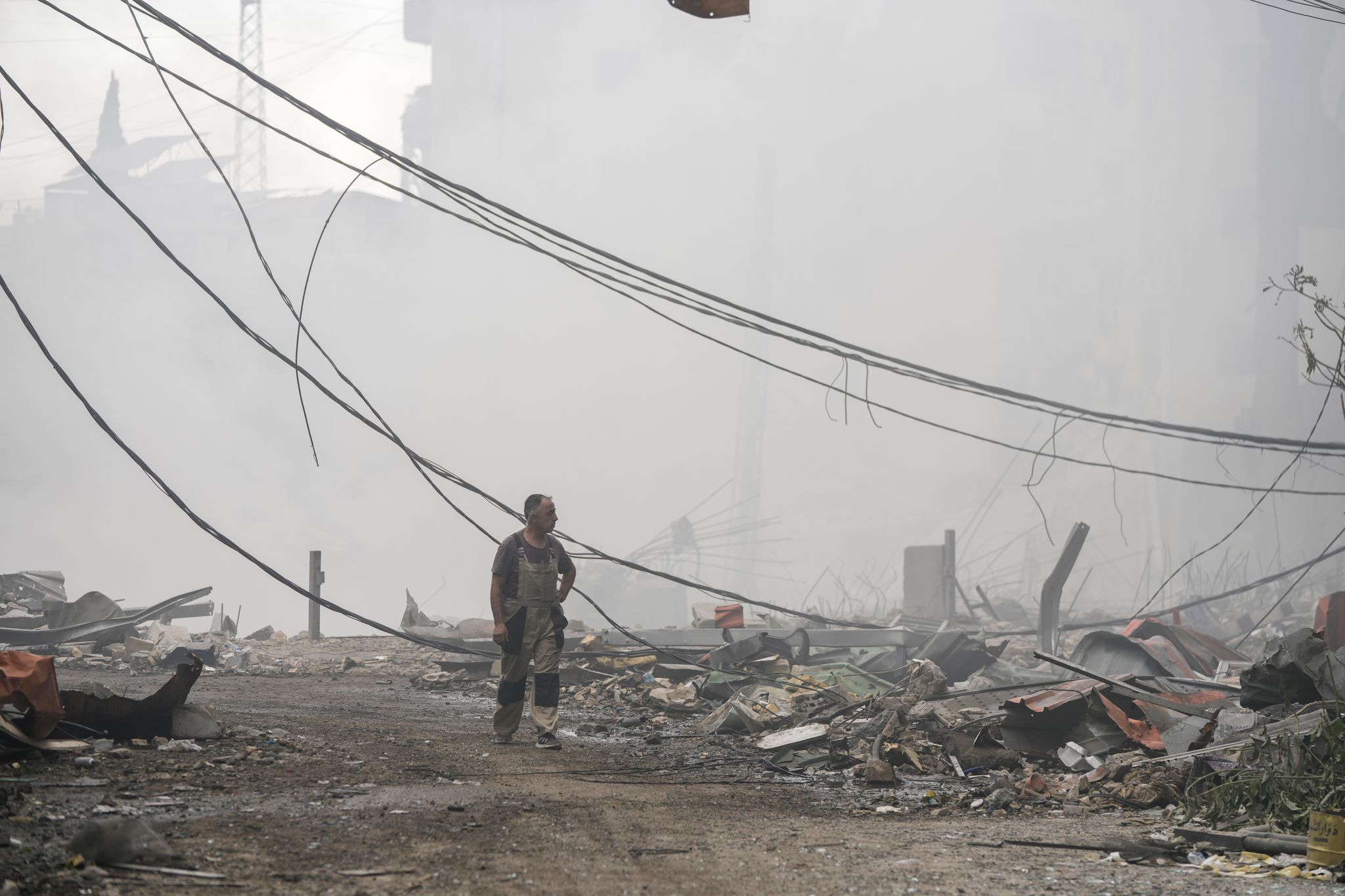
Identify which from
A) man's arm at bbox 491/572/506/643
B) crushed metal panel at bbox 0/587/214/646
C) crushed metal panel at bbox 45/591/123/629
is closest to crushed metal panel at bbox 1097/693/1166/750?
man's arm at bbox 491/572/506/643

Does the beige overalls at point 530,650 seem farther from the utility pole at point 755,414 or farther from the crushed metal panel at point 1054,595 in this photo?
the utility pole at point 755,414

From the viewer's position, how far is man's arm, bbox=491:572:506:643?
6.46 meters

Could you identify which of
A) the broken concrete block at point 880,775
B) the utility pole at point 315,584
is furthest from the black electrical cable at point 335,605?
the utility pole at point 315,584

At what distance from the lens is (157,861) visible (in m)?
3.21

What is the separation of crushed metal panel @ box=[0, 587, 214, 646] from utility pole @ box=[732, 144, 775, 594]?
965 inches

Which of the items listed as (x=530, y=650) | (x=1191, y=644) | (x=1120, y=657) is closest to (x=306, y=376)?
(x=530, y=650)

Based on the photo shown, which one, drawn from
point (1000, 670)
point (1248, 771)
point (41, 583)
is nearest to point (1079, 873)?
point (1248, 771)

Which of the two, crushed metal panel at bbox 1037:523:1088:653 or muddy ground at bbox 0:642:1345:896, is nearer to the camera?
muddy ground at bbox 0:642:1345:896

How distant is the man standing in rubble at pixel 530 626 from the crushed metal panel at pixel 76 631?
6825mm

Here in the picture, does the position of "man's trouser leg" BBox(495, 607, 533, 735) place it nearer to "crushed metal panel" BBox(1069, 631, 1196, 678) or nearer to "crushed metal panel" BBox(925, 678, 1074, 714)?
"crushed metal panel" BBox(925, 678, 1074, 714)

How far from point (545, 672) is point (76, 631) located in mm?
8488

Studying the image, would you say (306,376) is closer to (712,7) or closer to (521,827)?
(712,7)

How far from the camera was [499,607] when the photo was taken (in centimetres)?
654

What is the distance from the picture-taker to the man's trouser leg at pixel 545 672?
6629mm
